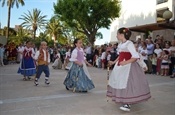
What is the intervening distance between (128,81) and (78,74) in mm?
2475

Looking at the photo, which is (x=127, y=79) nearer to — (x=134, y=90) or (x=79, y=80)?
(x=134, y=90)

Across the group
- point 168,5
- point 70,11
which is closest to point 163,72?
point 168,5

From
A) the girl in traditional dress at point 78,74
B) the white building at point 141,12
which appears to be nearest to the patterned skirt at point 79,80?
the girl in traditional dress at point 78,74

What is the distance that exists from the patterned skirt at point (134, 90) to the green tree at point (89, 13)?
26841 millimetres

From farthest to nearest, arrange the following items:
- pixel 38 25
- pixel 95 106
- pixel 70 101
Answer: pixel 38 25, pixel 70 101, pixel 95 106

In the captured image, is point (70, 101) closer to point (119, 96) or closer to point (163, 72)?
point (119, 96)

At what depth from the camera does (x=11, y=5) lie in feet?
127

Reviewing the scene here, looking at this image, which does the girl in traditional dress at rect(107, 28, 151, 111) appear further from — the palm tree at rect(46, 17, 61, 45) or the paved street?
the palm tree at rect(46, 17, 61, 45)

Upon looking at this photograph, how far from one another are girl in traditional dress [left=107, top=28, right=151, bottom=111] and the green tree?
26.7 m

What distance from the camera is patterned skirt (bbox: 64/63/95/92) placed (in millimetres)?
7062

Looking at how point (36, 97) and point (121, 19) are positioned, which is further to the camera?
point (121, 19)

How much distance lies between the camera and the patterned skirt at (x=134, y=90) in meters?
4.83

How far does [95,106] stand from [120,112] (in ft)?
2.17

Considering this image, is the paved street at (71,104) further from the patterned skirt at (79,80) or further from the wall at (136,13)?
the wall at (136,13)
